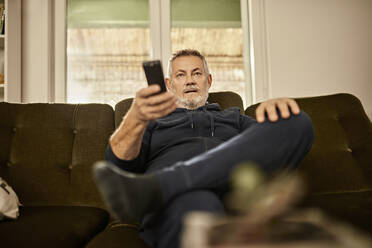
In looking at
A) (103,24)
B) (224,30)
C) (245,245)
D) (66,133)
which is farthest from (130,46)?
(245,245)

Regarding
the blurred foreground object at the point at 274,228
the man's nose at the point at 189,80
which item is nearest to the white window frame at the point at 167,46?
the man's nose at the point at 189,80

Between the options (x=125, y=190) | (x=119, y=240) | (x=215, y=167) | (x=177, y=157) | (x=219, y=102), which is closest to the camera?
(x=125, y=190)

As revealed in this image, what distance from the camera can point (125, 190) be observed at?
0.64m

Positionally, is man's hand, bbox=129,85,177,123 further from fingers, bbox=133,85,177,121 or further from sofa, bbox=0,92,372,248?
sofa, bbox=0,92,372,248

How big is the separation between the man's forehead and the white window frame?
0.89 meters

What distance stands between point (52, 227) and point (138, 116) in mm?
490

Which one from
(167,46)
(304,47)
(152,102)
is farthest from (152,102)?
(304,47)

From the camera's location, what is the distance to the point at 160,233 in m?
0.80

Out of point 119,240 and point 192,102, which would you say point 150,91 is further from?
point 192,102

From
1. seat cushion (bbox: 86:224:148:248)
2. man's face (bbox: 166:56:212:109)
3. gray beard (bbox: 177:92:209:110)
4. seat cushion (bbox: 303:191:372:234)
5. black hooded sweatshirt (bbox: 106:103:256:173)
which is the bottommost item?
seat cushion (bbox: 86:224:148:248)

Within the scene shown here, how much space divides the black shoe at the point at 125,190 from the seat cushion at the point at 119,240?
302 millimetres

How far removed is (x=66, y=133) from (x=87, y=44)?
1.31 metres

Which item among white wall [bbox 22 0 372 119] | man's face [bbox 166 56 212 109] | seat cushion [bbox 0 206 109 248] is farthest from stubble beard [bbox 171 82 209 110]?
white wall [bbox 22 0 372 119]

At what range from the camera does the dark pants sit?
0.73 m
